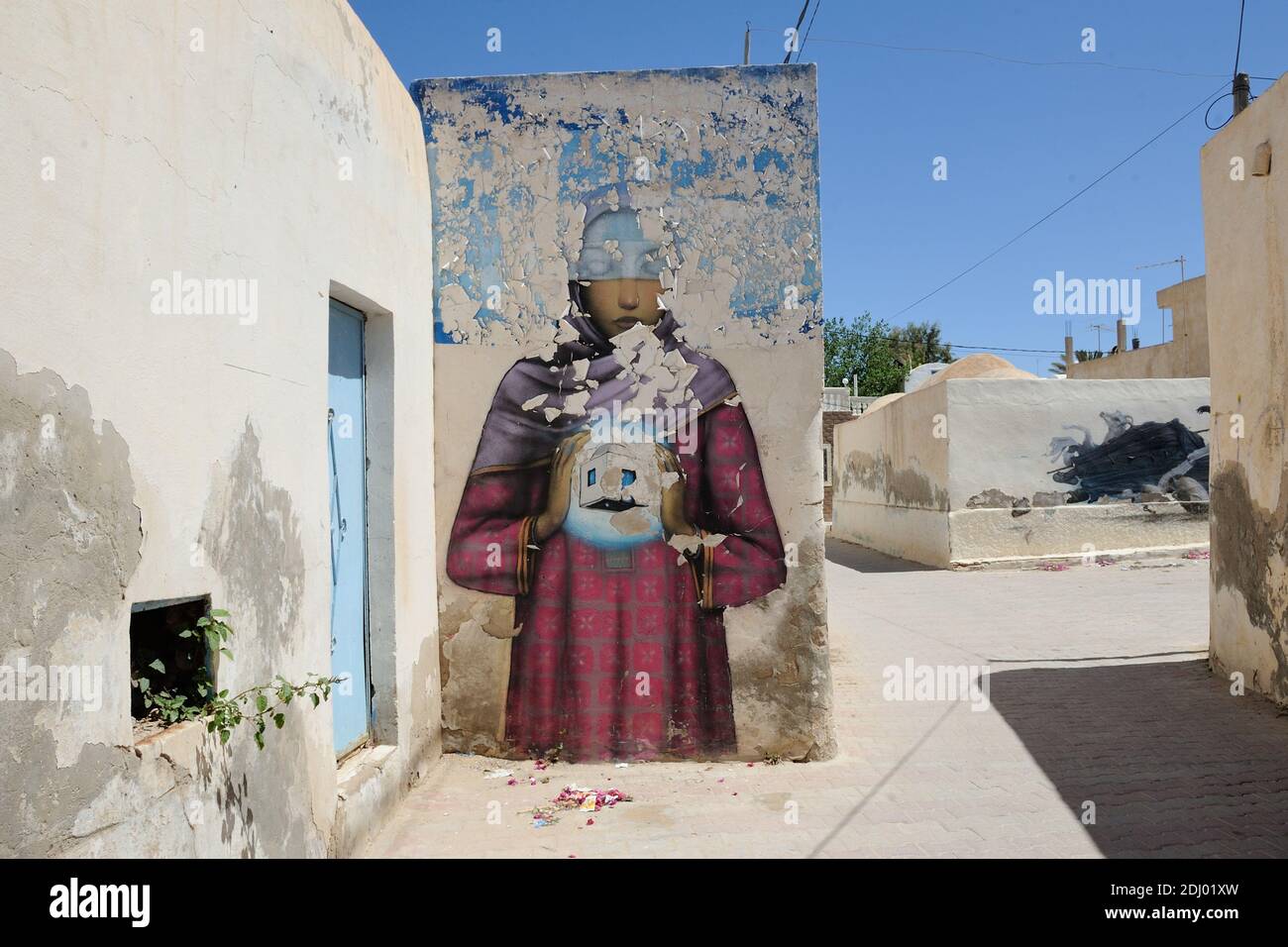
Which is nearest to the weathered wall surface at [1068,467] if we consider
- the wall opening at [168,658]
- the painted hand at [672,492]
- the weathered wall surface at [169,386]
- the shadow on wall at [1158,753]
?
the shadow on wall at [1158,753]

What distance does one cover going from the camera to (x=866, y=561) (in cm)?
1827

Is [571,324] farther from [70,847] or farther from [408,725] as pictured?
[70,847]

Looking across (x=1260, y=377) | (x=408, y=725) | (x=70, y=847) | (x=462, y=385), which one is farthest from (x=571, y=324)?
(x=1260, y=377)

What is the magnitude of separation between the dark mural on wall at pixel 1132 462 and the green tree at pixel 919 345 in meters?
34.2

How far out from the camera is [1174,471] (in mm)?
15219

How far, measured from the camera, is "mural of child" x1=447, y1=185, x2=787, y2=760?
18.3ft

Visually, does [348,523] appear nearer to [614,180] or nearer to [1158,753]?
[614,180]

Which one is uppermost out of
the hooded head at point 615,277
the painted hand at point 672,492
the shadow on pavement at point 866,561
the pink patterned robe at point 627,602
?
the hooded head at point 615,277

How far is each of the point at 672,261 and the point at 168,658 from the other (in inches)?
148

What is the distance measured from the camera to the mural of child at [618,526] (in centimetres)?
558

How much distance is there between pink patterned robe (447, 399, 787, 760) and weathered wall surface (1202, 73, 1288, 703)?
3.70 metres

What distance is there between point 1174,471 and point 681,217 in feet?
42.2

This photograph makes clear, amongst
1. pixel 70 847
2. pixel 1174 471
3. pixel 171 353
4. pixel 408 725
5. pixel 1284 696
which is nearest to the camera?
pixel 70 847

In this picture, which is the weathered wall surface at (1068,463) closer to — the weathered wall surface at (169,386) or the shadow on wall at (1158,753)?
the shadow on wall at (1158,753)
